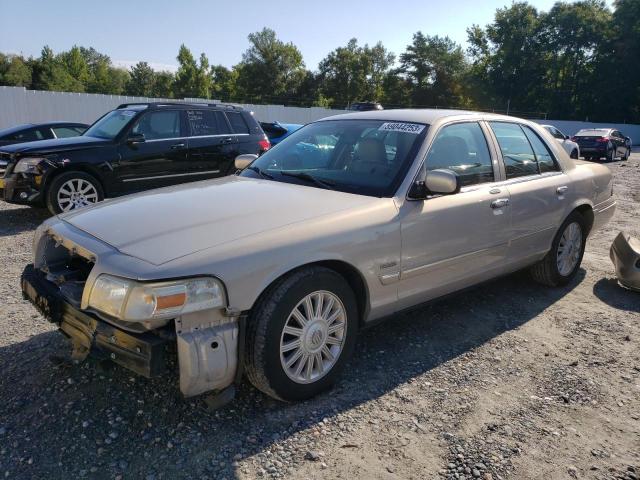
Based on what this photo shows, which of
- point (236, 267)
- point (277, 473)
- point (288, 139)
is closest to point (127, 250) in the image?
point (236, 267)

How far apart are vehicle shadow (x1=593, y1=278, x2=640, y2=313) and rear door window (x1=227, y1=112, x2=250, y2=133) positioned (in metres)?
6.12

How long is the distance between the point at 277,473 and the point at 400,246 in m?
1.50

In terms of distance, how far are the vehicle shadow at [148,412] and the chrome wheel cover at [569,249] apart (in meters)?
1.65

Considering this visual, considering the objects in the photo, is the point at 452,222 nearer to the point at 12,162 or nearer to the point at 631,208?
the point at 12,162

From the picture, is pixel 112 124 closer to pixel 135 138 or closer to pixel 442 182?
pixel 135 138

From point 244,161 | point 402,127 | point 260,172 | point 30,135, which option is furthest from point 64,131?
point 402,127

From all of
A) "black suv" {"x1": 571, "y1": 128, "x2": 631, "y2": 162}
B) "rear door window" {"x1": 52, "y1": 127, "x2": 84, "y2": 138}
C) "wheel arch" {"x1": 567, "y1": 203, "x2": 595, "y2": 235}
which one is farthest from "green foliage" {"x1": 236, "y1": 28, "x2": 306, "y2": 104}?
"wheel arch" {"x1": 567, "y1": 203, "x2": 595, "y2": 235}

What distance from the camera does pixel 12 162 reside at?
729 cm

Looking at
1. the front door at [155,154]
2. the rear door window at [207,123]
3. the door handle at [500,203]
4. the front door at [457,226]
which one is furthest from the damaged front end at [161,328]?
the rear door window at [207,123]

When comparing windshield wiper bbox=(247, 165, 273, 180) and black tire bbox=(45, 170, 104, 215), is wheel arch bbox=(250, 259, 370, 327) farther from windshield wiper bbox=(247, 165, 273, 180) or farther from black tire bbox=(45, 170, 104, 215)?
black tire bbox=(45, 170, 104, 215)

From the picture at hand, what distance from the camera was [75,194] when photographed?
24.4ft

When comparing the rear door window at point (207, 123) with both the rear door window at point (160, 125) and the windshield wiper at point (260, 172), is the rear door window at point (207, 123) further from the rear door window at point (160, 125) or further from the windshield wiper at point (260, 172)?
the windshield wiper at point (260, 172)

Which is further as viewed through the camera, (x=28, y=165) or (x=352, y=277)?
(x=28, y=165)

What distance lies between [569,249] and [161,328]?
4089mm
